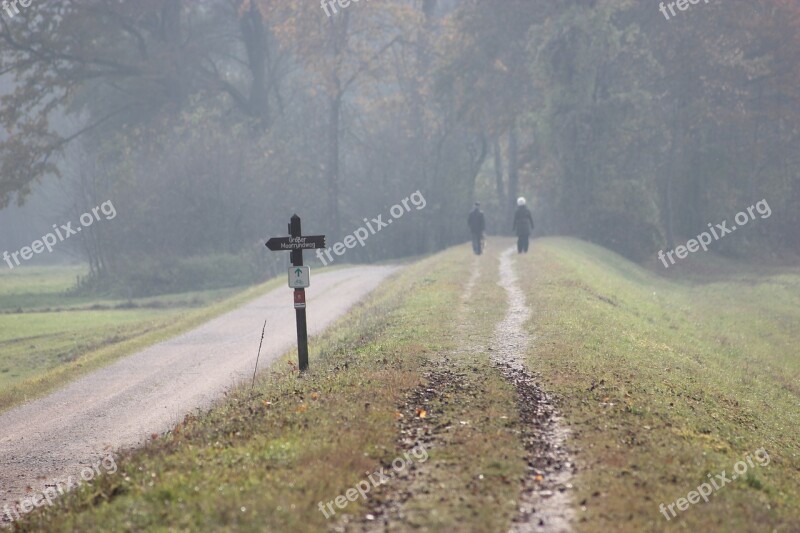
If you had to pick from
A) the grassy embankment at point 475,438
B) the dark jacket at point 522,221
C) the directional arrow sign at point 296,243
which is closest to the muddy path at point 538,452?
the grassy embankment at point 475,438

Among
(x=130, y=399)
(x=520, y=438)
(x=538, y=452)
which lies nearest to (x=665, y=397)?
(x=520, y=438)

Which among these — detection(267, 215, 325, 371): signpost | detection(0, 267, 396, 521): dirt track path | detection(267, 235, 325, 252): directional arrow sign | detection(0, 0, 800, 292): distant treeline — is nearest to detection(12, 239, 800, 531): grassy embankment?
detection(267, 215, 325, 371): signpost

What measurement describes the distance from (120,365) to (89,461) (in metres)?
8.16

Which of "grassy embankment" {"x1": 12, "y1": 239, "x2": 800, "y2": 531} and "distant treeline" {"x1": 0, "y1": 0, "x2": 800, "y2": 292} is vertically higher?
"distant treeline" {"x1": 0, "y1": 0, "x2": 800, "y2": 292}

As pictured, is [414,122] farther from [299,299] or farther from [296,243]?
[296,243]

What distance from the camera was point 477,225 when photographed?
118 feet

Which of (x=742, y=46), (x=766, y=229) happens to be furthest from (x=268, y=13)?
(x=766, y=229)

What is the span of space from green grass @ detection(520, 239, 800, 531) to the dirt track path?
657 centimetres

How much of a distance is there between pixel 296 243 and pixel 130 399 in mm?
4916

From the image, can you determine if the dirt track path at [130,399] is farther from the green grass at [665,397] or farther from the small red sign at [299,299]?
the green grass at [665,397]

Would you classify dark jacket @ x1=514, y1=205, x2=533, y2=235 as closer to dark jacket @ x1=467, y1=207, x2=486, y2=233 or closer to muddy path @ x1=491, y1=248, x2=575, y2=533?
dark jacket @ x1=467, y1=207, x2=486, y2=233

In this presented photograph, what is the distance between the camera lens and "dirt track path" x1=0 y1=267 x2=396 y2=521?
1326 cm

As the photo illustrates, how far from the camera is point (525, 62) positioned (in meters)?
50.8

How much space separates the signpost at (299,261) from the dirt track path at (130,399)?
2.10 meters
